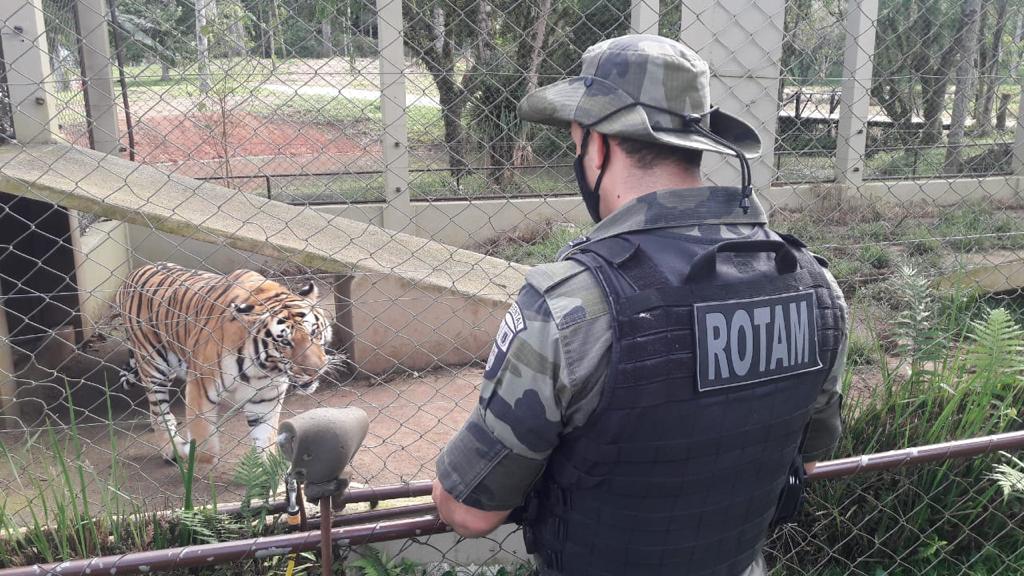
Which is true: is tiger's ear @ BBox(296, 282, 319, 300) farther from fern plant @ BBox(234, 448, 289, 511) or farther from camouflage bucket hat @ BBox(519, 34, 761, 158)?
camouflage bucket hat @ BBox(519, 34, 761, 158)

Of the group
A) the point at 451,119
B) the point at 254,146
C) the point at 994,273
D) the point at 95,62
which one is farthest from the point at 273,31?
the point at 254,146

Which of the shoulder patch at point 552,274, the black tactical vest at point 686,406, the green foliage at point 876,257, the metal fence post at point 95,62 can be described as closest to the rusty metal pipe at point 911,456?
the black tactical vest at point 686,406

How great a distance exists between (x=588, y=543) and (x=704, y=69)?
0.87 m

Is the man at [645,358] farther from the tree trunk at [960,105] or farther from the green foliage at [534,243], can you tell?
the tree trunk at [960,105]

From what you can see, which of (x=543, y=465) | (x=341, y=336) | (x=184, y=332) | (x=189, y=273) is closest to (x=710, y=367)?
(x=543, y=465)

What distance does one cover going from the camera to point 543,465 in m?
1.41

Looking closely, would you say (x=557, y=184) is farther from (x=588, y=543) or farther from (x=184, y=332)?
(x=588, y=543)

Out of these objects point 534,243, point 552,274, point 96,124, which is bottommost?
point 534,243

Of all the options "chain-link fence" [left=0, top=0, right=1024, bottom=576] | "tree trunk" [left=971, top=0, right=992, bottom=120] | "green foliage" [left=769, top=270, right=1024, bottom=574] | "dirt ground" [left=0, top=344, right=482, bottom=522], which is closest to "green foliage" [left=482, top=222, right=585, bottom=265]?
"chain-link fence" [left=0, top=0, right=1024, bottom=576]

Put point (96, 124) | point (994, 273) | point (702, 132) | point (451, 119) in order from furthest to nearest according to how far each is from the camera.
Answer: point (451, 119), point (96, 124), point (994, 273), point (702, 132)

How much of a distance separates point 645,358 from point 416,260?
307 cm

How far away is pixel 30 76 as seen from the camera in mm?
4520

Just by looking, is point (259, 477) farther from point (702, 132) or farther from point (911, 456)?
point (911, 456)

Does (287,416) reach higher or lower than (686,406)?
lower
